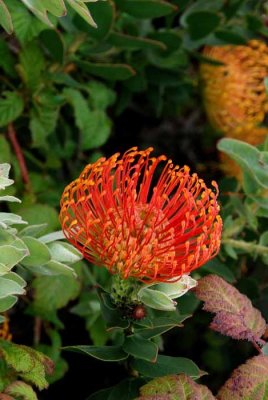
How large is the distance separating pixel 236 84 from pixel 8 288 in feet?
3.48

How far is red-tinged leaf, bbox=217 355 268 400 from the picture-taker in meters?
0.98

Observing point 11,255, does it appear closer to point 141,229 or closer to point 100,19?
point 141,229

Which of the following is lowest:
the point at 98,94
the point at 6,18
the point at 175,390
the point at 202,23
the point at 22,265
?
the point at 175,390

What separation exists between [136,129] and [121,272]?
129 centimetres

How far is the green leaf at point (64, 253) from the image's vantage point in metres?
1.13

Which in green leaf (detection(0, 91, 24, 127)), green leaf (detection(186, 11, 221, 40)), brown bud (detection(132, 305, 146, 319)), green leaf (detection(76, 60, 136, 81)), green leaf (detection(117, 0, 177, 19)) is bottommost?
brown bud (detection(132, 305, 146, 319))

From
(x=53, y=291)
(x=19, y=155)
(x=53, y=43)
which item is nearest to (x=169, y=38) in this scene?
(x=53, y=43)

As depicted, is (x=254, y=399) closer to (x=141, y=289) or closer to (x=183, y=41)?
(x=141, y=289)

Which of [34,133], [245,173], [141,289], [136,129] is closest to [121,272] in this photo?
[141,289]

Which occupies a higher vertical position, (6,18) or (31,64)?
(6,18)

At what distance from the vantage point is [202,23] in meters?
1.73

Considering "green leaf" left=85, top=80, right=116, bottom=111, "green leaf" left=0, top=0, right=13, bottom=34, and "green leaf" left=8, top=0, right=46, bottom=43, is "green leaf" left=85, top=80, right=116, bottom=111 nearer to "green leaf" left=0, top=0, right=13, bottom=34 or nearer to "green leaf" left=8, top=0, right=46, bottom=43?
"green leaf" left=8, top=0, right=46, bottom=43

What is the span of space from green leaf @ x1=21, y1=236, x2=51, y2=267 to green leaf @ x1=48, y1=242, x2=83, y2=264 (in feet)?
0.12

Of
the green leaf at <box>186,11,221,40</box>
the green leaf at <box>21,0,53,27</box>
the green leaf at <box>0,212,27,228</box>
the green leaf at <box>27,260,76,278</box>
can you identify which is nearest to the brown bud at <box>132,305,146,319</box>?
the green leaf at <box>27,260,76,278</box>
